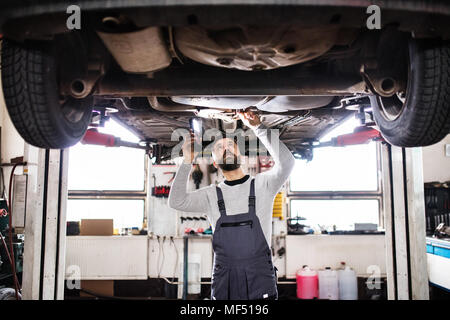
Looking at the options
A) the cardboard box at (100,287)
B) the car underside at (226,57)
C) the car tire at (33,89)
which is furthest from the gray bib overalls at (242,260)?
the cardboard box at (100,287)

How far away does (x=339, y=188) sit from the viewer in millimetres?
5102

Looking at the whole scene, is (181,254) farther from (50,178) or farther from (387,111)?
(387,111)

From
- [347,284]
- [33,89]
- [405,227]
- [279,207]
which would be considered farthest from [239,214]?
[347,284]

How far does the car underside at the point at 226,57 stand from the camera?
0.76 meters

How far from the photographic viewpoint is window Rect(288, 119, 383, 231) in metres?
5.07

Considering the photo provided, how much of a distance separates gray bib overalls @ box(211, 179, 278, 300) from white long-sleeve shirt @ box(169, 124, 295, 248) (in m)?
0.05

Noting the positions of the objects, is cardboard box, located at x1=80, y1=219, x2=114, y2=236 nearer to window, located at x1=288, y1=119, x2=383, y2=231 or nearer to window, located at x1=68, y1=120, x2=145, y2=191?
window, located at x1=68, y1=120, x2=145, y2=191

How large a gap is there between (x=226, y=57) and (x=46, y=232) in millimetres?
1721

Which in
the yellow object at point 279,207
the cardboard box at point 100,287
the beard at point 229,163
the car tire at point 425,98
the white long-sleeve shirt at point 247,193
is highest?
the car tire at point 425,98

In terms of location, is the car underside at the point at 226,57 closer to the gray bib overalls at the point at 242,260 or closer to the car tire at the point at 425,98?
the car tire at the point at 425,98

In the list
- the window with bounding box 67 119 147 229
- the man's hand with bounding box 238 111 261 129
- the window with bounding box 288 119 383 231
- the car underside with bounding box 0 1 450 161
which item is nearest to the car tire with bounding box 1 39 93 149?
the car underside with bounding box 0 1 450 161

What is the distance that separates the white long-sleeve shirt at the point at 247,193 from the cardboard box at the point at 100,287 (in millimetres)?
3360
